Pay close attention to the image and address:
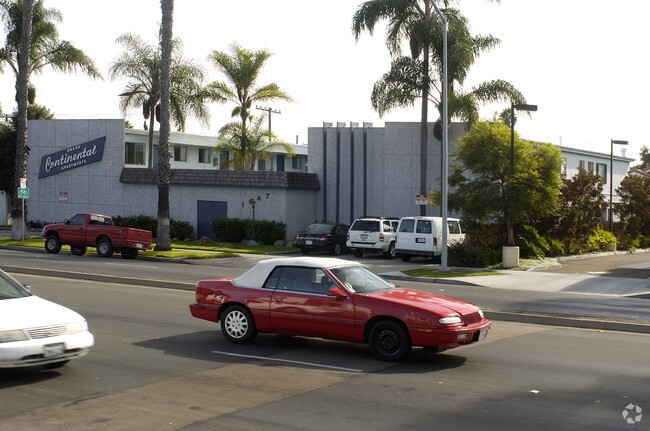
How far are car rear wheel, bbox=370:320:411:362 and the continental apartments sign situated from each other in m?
36.7

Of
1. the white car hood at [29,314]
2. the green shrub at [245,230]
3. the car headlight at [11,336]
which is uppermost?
the green shrub at [245,230]

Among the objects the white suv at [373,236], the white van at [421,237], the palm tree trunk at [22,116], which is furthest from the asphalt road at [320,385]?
the palm tree trunk at [22,116]

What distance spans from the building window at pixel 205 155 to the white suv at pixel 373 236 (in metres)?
28.7

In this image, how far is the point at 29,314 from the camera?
360 inches

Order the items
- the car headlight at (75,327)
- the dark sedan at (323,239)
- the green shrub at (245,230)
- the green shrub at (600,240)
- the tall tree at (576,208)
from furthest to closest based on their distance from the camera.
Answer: the green shrub at (245,230)
the green shrub at (600,240)
the tall tree at (576,208)
the dark sedan at (323,239)
the car headlight at (75,327)

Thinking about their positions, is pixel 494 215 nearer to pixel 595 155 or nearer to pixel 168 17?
pixel 168 17

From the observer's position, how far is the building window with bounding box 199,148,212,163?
58625 millimetres

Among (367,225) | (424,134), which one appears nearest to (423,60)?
(424,134)

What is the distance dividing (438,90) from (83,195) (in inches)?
901

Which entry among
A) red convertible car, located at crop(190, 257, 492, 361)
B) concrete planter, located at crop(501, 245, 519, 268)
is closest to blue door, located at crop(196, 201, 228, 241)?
concrete planter, located at crop(501, 245, 519, 268)

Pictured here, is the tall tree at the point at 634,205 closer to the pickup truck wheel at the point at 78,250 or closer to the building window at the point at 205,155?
the building window at the point at 205,155

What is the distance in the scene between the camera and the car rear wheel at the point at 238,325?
11.4m

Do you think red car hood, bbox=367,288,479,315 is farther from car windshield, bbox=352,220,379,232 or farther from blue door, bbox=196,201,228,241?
blue door, bbox=196,201,228,241

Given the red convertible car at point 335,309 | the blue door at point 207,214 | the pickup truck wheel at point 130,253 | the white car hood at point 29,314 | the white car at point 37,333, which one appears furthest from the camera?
the blue door at point 207,214
